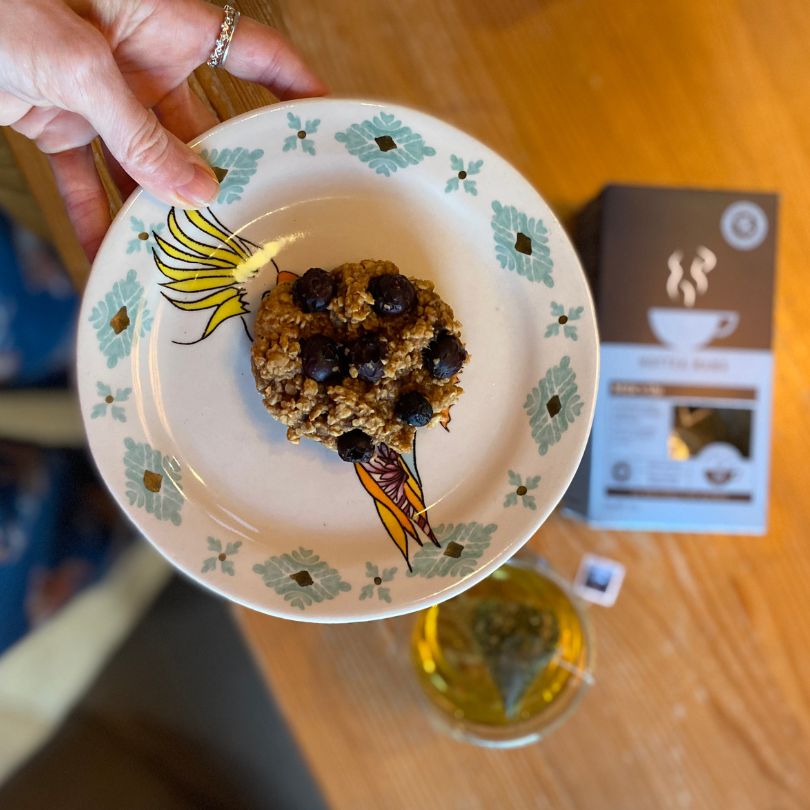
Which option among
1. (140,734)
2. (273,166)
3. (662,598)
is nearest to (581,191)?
(273,166)

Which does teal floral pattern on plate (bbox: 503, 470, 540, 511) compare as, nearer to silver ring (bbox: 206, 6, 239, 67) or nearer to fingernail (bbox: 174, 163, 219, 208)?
fingernail (bbox: 174, 163, 219, 208)

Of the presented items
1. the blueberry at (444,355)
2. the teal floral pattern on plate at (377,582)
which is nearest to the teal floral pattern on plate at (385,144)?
the blueberry at (444,355)

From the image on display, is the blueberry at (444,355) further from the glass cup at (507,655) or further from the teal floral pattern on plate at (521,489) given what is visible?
the glass cup at (507,655)

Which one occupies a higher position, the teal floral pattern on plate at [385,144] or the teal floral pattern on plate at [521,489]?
the teal floral pattern on plate at [385,144]

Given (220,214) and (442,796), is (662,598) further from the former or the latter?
(220,214)

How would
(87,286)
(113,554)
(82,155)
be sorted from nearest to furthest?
(87,286), (82,155), (113,554)

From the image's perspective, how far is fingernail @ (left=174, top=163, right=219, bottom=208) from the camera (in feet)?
2.45

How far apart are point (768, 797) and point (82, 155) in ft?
3.94

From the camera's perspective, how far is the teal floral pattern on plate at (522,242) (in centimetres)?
79

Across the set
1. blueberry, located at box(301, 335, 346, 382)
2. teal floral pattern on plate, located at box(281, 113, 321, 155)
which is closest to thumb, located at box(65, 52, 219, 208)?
teal floral pattern on plate, located at box(281, 113, 321, 155)

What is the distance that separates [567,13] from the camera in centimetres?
93

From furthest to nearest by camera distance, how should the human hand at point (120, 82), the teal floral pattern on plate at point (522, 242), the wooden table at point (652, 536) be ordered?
the wooden table at point (652, 536)
the teal floral pattern on plate at point (522, 242)
the human hand at point (120, 82)

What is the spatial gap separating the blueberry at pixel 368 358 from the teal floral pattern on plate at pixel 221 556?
25 centimetres

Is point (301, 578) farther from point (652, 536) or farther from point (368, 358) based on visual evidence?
point (652, 536)
